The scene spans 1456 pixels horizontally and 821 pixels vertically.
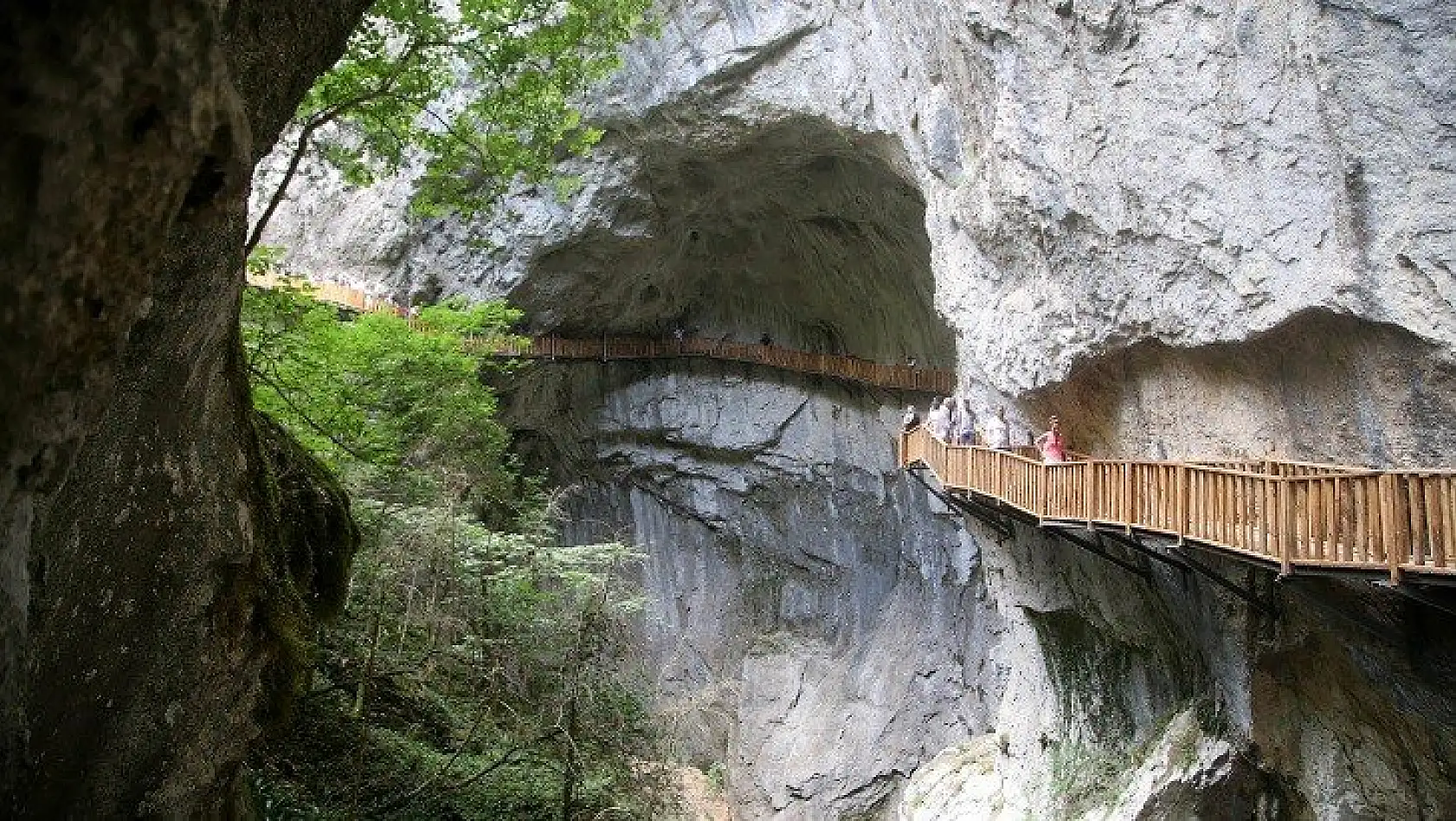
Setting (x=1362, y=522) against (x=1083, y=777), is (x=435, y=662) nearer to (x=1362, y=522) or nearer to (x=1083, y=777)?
(x=1362, y=522)

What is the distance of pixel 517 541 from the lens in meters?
11.4

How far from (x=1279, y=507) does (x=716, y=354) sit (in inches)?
854

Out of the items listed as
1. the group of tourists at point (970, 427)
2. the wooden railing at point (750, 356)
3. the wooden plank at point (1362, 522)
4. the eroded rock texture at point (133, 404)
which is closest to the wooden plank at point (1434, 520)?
the wooden plank at point (1362, 522)

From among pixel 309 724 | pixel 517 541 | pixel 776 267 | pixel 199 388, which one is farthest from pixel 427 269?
pixel 199 388

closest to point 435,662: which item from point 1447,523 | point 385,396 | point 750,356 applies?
point 385,396

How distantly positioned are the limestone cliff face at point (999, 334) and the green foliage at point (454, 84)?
4.41 feet

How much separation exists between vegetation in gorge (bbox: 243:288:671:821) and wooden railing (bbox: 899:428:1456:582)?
5170 mm

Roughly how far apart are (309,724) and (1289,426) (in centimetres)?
988

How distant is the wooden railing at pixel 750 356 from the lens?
25359 mm

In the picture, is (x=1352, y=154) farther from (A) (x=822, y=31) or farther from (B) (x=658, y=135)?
(B) (x=658, y=135)

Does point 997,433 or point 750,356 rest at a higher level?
point 750,356

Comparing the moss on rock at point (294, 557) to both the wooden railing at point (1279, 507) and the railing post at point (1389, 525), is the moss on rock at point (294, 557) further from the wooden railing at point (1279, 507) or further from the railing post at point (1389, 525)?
the railing post at point (1389, 525)

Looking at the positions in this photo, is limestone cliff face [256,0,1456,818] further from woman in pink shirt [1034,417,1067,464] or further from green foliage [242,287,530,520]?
green foliage [242,287,530,520]

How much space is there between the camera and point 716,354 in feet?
92.1
